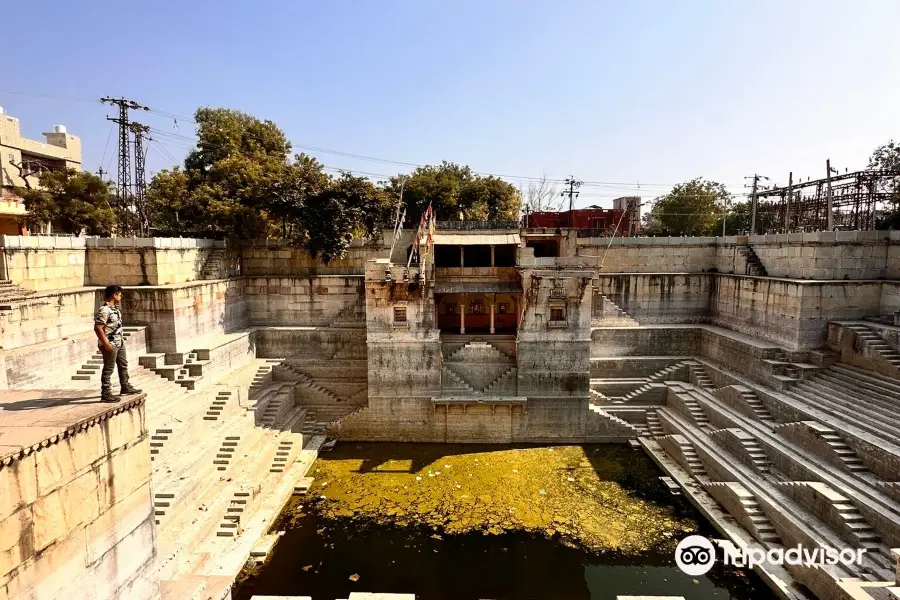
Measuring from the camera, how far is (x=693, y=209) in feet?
110

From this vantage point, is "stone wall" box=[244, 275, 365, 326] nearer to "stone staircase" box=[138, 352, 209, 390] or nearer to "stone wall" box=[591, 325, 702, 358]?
"stone staircase" box=[138, 352, 209, 390]

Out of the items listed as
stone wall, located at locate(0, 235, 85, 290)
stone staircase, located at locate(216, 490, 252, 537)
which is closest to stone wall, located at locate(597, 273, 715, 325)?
stone staircase, located at locate(216, 490, 252, 537)

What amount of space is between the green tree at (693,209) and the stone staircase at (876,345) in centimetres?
1889

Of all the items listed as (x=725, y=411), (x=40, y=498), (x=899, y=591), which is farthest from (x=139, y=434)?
(x=725, y=411)

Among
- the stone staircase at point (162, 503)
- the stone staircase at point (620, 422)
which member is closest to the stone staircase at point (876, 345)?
the stone staircase at point (620, 422)

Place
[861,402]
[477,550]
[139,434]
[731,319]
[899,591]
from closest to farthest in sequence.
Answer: [139,434] < [899,591] < [477,550] < [861,402] < [731,319]

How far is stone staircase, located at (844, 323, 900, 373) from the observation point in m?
14.7

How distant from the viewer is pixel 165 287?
16.5 m

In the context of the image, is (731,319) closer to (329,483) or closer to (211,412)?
(329,483)

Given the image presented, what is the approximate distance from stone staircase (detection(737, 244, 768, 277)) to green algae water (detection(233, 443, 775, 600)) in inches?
407

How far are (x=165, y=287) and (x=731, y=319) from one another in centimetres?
2307

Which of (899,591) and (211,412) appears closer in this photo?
(899,591)

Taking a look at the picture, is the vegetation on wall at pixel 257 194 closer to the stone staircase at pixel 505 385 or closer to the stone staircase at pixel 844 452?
the stone staircase at pixel 505 385

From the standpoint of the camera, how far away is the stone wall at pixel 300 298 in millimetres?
21234
